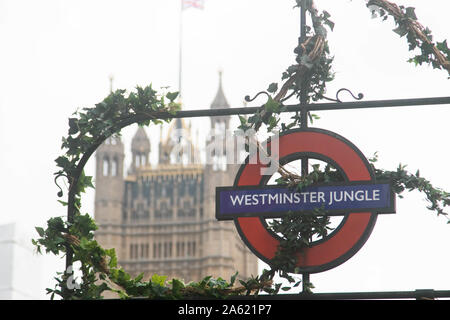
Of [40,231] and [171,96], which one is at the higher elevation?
[171,96]

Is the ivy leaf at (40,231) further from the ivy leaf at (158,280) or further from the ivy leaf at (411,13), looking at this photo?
the ivy leaf at (411,13)

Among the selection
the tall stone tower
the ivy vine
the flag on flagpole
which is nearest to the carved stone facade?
the tall stone tower

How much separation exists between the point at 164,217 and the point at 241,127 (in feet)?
334

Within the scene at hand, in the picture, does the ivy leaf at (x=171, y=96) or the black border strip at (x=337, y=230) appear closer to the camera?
the black border strip at (x=337, y=230)

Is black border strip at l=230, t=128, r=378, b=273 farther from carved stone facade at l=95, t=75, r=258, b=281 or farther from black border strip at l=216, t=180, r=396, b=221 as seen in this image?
carved stone facade at l=95, t=75, r=258, b=281

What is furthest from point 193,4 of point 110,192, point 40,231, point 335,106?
point 335,106

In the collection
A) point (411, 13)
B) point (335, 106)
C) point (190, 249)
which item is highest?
point (190, 249)

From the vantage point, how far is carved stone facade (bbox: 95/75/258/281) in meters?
106

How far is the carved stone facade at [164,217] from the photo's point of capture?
106381 millimetres

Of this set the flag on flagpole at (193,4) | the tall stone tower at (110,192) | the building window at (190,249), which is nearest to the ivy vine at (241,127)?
the flag on flagpole at (193,4)

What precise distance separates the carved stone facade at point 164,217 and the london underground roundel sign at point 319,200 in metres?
95.4

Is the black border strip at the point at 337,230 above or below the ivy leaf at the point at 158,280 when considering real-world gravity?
above

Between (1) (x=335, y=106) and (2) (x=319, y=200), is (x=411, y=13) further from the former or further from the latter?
(2) (x=319, y=200)

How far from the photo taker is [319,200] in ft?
27.3
